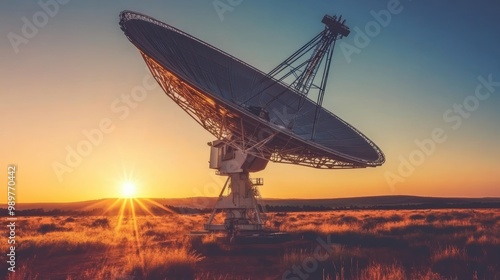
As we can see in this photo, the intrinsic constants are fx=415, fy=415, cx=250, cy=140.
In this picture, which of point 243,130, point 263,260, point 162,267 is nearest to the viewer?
point 162,267

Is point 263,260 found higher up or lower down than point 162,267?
lower down

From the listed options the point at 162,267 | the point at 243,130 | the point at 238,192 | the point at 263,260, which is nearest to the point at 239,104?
the point at 243,130

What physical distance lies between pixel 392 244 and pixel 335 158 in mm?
4944

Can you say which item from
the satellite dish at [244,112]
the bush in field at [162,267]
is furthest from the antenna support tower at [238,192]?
the bush in field at [162,267]

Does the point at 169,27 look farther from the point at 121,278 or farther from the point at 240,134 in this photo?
the point at 121,278

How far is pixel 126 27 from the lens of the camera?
54.1ft

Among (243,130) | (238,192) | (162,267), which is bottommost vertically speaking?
(162,267)

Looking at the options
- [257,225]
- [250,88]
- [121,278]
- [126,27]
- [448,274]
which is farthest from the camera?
[250,88]

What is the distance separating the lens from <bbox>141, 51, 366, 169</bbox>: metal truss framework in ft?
60.1

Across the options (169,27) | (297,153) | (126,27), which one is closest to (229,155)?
(297,153)

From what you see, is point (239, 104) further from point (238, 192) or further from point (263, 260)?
point (263, 260)

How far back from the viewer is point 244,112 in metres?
18.1

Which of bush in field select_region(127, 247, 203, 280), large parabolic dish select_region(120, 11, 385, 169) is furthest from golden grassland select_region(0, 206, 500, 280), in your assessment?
large parabolic dish select_region(120, 11, 385, 169)

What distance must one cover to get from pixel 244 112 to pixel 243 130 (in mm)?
2501
